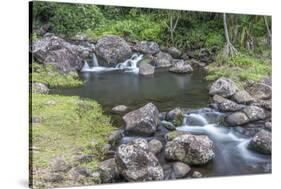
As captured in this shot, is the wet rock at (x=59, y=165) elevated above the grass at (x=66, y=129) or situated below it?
below

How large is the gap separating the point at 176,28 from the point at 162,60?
0.27 meters

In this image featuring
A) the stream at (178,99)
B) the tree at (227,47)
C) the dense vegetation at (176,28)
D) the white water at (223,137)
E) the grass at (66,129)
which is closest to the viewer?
the grass at (66,129)

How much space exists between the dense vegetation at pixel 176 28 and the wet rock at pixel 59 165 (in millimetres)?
843

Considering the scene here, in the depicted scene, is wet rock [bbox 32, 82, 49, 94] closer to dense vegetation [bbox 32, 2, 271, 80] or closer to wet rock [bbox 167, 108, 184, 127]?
dense vegetation [bbox 32, 2, 271, 80]

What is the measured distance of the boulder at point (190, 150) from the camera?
370 cm

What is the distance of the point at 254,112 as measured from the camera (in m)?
4.00

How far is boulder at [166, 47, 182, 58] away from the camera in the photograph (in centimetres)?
379

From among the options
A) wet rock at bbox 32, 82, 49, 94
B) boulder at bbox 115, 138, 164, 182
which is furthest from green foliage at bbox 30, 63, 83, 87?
boulder at bbox 115, 138, 164, 182

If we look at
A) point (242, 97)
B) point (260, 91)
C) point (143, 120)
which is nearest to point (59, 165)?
point (143, 120)

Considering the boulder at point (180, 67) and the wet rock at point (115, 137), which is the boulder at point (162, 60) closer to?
the boulder at point (180, 67)

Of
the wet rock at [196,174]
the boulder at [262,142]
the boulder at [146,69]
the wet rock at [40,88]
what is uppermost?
the boulder at [146,69]

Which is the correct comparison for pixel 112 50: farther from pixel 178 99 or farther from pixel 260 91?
pixel 260 91

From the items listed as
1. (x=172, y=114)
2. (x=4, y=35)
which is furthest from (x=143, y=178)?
(x=4, y=35)

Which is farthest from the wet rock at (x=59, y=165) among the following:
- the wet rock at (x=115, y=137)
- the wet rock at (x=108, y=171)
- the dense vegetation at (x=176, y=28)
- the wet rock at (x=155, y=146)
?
the dense vegetation at (x=176, y=28)
